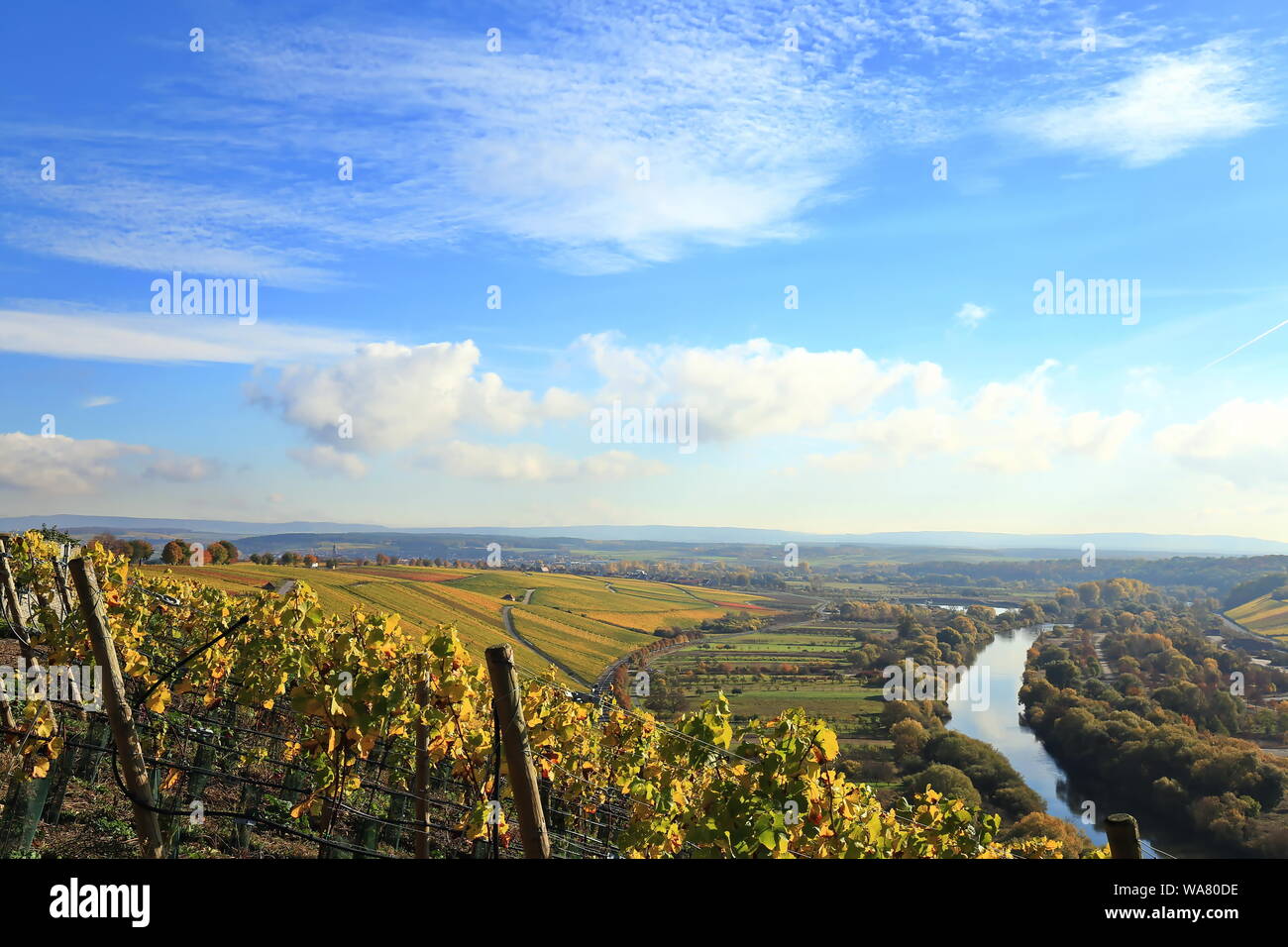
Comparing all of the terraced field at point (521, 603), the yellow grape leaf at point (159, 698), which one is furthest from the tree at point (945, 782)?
the yellow grape leaf at point (159, 698)

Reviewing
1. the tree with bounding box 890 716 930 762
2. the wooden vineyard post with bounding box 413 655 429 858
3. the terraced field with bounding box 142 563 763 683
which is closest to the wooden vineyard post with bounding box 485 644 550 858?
the wooden vineyard post with bounding box 413 655 429 858

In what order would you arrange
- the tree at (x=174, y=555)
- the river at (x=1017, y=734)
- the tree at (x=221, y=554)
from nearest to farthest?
the river at (x=1017, y=734) → the tree at (x=174, y=555) → the tree at (x=221, y=554)

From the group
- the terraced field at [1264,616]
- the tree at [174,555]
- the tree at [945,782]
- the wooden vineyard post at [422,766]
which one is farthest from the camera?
the terraced field at [1264,616]

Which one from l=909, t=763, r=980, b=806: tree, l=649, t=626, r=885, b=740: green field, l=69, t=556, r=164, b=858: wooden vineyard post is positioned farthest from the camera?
l=649, t=626, r=885, b=740: green field

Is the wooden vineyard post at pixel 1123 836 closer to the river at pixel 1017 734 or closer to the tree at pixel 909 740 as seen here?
the river at pixel 1017 734

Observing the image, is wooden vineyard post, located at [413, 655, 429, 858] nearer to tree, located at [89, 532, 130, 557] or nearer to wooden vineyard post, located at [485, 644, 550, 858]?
wooden vineyard post, located at [485, 644, 550, 858]

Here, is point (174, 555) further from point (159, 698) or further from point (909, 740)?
point (159, 698)
